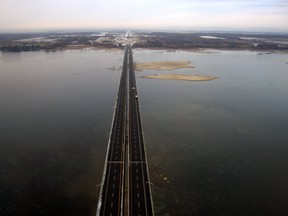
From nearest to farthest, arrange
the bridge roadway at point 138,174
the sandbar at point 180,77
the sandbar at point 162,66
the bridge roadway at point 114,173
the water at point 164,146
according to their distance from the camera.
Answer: the bridge roadway at point 114,173, the bridge roadway at point 138,174, the water at point 164,146, the sandbar at point 180,77, the sandbar at point 162,66

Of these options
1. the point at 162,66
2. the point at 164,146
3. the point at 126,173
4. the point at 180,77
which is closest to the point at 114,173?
the point at 126,173

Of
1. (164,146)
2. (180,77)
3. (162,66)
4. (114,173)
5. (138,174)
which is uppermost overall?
(162,66)

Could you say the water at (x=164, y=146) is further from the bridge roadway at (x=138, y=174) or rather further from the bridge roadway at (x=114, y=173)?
the bridge roadway at (x=138, y=174)

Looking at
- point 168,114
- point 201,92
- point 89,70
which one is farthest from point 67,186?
point 89,70

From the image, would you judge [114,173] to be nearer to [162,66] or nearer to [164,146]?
[164,146]

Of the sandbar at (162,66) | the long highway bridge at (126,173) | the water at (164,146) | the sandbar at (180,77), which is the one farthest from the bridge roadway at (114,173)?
the sandbar at (162,66)

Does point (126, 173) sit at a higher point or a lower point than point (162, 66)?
lower
